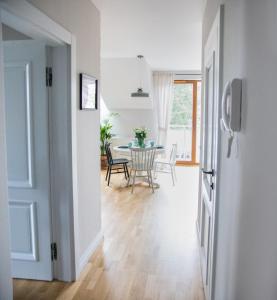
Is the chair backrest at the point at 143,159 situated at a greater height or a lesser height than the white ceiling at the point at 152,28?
lesser

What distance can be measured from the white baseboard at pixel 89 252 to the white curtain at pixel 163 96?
4.86 m

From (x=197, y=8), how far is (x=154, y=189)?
3356 mm

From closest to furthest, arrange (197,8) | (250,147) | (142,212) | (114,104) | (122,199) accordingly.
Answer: (250,147) < (197,8) < (142,212) < (122,199) < (114,104)

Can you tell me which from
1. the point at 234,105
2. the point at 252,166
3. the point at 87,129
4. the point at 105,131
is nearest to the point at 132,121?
the point at 105,131

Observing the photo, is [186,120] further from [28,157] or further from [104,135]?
[28,157]

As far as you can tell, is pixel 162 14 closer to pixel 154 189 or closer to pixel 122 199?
pixel 122 199

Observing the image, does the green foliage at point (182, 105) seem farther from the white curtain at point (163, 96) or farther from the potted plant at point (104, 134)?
the potted plant at point (104, 134)

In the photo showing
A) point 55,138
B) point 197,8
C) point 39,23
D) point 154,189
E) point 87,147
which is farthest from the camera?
point 154,189

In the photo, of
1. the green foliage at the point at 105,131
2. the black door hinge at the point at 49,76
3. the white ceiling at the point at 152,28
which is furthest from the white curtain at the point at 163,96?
the black door hinge at the point at 49,76

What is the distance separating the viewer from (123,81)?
6684 mm

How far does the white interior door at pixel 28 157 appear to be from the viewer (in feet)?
7.61

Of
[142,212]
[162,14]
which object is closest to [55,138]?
[162,14]

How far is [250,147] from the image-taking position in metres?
1.14

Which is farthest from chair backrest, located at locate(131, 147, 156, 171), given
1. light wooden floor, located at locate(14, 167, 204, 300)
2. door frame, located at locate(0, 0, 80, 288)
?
door frame, located at locate(0, 0, 80, 288)
